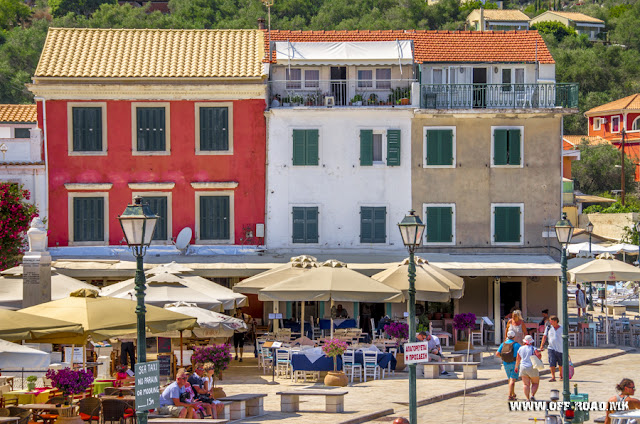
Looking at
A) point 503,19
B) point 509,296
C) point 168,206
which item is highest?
point 503,19

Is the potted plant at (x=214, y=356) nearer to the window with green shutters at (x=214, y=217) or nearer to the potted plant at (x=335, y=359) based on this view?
the potted plant at (x=335, y=359)

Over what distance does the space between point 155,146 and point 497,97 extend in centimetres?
1082

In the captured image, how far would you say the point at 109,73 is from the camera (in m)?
35.1

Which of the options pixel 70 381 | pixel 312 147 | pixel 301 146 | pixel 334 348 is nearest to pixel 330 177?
pixel 312 147

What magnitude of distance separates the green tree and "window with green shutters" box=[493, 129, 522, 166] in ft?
175

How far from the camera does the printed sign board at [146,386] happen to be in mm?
13594

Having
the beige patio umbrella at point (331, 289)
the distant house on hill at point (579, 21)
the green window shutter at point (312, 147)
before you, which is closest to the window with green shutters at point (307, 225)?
the green window shutter at point (312, 147)

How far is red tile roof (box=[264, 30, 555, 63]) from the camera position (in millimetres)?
37219

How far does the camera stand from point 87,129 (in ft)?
116

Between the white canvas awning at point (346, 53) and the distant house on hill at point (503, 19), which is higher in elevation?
the distant house on hill at point (503, 19)

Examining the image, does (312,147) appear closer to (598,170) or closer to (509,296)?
(509,296)

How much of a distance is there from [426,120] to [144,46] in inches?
369

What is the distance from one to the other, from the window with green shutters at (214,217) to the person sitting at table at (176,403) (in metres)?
16.9

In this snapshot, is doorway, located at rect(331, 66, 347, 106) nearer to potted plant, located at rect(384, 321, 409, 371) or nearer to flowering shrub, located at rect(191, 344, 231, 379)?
potted plant, located at rect(384, 321, 409, 371)
